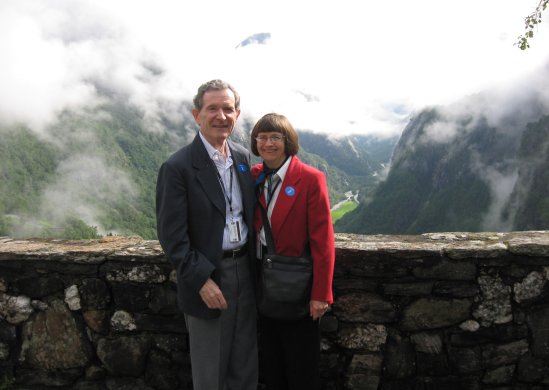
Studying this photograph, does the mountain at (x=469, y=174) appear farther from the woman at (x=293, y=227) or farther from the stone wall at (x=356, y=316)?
the woman at (x=293, y=227)

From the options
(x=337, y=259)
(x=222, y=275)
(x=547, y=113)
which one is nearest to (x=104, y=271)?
(x=222, y=275)

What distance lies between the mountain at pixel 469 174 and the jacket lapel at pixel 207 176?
92.2 m

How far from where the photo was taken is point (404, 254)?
12.8 ft

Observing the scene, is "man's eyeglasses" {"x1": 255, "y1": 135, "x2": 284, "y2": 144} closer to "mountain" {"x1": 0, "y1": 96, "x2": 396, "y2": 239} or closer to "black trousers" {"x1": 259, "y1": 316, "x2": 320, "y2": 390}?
"black trousers" {"x1": 259, "y1": 316, "x2": 320, "y2": 390}

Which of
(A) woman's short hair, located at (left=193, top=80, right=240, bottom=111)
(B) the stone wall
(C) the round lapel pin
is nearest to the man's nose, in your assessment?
(A) woman's short hair, located at (left=193, top=80, right=240, bottom=111)

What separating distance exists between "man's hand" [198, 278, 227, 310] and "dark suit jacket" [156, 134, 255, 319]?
43mm

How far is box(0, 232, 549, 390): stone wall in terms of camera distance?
3910mm

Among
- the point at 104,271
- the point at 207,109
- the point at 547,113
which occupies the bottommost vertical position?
the point at 104,271

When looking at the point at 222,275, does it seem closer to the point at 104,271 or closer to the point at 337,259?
the point at 337,259

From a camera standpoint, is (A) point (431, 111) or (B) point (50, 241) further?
(A) point (431, 111)

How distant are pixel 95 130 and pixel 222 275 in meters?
206

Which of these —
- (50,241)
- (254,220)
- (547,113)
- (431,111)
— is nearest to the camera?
(254,220)

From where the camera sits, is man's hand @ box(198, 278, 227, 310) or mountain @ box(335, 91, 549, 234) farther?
mountain @ box(335, 91, 549, 234)

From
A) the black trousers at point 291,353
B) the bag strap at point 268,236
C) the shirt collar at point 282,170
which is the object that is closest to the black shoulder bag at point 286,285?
the bag strap at point 268,236
